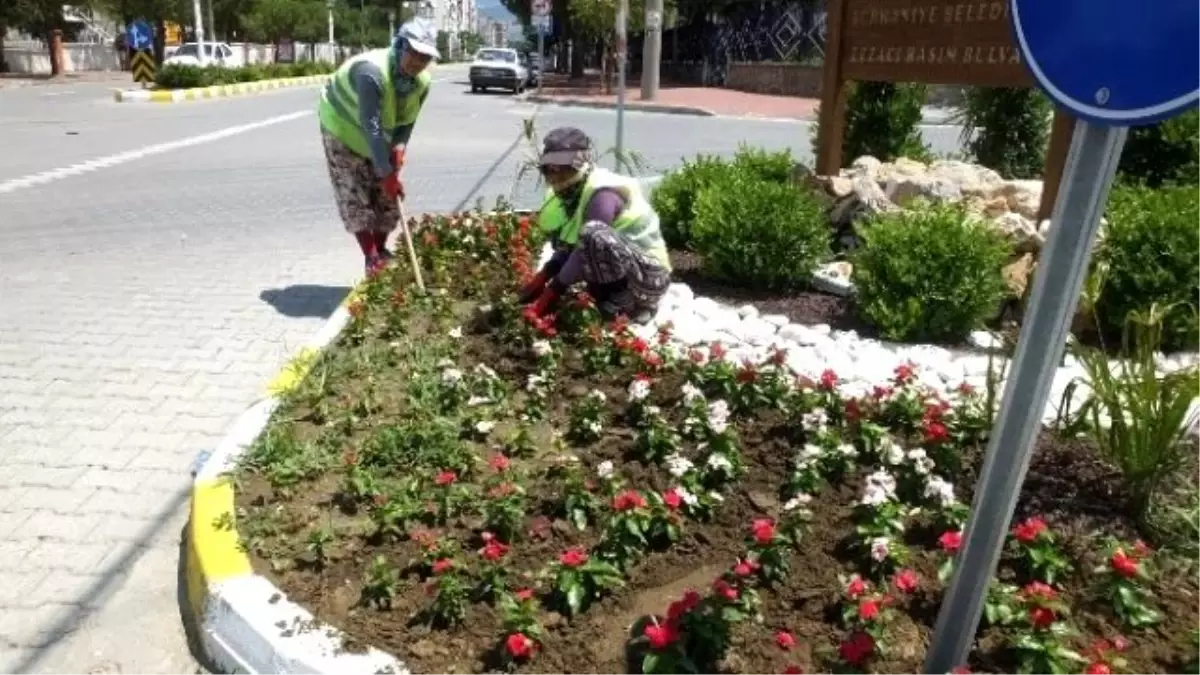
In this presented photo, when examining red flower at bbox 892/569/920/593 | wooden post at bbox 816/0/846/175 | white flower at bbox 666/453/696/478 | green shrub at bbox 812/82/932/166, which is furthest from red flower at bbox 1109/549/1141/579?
green shrub at bbox 812/82/932/166

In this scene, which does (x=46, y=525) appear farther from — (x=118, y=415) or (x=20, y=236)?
(x=20, y=236)

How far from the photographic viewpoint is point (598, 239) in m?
4.40

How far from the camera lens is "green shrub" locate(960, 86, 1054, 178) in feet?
25.2

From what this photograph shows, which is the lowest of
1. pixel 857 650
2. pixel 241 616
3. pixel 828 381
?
pixel 241 616

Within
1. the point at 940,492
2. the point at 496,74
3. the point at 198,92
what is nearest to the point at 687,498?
the point at 940,492

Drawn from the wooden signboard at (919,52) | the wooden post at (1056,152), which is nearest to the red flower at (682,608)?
the wooden signboard at (919,52)

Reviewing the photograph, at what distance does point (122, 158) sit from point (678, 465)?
11237 millimetres

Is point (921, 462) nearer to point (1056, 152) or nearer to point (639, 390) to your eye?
point (639, 390)

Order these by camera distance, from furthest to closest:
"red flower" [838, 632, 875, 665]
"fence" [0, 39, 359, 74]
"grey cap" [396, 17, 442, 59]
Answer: "fence" [0, 39, 359, 74] → "grey cap" [396, 17, 442, 59] → "red flower" [838, 632, 875, 665]

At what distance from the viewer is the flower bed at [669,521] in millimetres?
2346

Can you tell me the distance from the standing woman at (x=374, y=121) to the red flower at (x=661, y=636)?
3.63m

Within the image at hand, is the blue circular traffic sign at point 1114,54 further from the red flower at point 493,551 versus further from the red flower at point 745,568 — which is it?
the red flower at point 493,551

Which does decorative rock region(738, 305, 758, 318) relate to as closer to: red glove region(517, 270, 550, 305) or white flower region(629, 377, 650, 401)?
red glove region(517, 270, 550, 305)

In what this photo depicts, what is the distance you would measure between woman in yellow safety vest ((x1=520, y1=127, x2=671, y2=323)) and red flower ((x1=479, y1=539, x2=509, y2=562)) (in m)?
1.90
